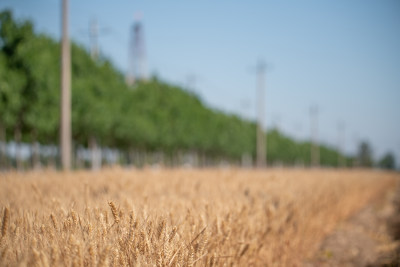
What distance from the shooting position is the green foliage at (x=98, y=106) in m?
17.3

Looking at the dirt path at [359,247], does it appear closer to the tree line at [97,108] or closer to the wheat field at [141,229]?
the wheat field at [141,229]

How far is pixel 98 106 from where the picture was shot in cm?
2214

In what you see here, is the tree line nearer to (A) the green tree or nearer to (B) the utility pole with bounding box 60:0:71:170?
(B) the utility pole with bounding box 60:0:71:170

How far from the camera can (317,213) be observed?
5.75 m

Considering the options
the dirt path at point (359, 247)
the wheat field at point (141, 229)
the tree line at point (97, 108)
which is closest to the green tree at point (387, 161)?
the tree line at point (97, 108)

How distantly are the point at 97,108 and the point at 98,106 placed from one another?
128mm

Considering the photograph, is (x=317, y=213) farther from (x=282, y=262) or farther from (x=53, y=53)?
(x=53, y=53)

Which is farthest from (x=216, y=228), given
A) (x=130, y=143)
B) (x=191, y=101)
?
(x=191, y=101)

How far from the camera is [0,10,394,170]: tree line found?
1730 centimetres

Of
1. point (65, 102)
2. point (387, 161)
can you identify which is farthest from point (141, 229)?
point (387, 161)

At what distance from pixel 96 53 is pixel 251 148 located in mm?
28051

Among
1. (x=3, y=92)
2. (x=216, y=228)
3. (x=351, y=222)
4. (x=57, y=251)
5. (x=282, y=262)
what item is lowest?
(x=351, y=222)

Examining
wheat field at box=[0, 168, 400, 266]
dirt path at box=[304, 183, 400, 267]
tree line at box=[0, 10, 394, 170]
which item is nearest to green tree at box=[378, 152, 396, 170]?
tree line at box=[0, 10, 394, 170]

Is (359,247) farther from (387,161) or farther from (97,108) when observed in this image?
(387,161)
